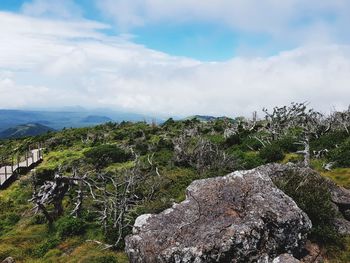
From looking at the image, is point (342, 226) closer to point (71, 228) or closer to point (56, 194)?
point (71, 228)

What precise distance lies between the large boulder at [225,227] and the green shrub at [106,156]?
3069cm

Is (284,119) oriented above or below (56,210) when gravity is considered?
above

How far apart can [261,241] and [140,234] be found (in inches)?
156

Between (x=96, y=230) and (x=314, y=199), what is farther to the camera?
(x=96, y=230)

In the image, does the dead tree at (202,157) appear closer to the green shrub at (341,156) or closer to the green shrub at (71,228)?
the green shrub at (341,156)

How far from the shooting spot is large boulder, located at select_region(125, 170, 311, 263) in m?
13.4

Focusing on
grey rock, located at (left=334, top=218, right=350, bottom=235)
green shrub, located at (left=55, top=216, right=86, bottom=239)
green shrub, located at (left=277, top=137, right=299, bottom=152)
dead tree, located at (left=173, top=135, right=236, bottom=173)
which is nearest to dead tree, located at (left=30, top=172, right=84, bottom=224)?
green shrub, located at (left=55, top=216, right=86, bottom=239)

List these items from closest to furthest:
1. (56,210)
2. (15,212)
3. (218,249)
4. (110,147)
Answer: (218,249) < (56,210) < (15,212) < (110,147)

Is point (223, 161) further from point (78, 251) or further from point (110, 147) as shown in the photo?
point (110, 147)

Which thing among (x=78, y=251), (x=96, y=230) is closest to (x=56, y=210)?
(x=96, y=230)

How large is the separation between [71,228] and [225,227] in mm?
12695

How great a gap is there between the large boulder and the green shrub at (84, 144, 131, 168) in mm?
30691

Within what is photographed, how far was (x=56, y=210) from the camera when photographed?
90.8ft

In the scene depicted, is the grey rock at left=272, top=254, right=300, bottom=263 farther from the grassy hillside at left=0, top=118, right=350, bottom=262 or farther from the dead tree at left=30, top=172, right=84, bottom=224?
the dead tree at left=30, top=172, right=84, bottom=224
